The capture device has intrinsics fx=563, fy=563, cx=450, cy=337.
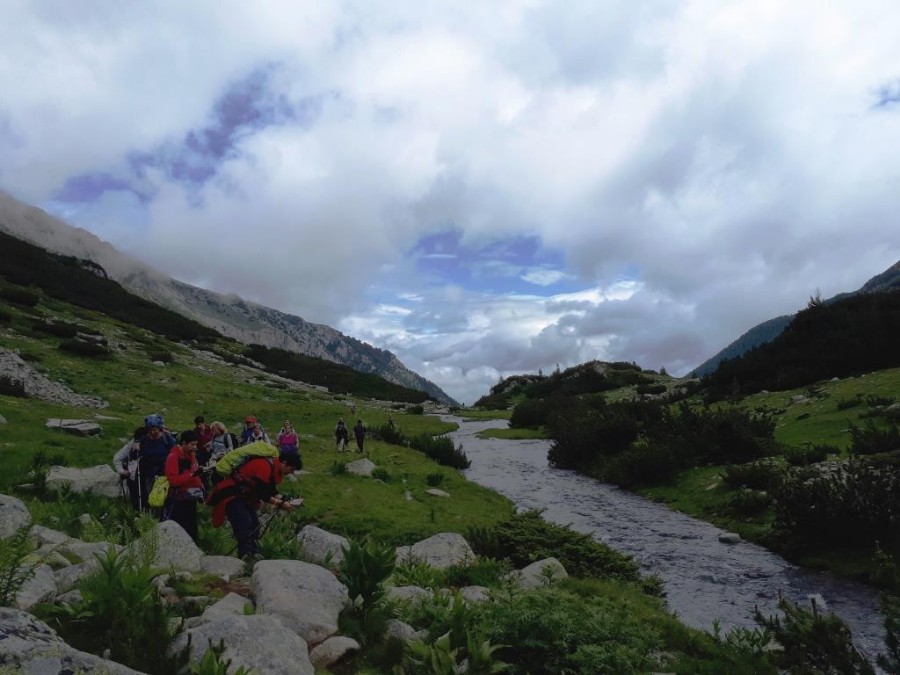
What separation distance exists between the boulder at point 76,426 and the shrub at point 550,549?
46.7 ft

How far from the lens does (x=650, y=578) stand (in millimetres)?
12617

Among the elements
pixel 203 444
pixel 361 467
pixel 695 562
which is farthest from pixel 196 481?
pixel 695 562

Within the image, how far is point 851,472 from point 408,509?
12339mm

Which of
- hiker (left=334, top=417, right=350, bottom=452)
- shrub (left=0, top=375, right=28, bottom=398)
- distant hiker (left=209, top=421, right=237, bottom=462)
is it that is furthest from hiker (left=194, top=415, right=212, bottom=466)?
shrub (left=0, top=375, right=28, bottom=398)

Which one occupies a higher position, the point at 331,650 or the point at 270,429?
the point at 331,650

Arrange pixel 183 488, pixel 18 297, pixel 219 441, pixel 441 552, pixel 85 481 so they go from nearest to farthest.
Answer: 1. pixel 183 488
2. pixel 441 552
3. pixel 85 481
4. pixel 219 441
5. pixel 18 297

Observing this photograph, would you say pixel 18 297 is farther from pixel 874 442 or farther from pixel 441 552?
pixel 874 442

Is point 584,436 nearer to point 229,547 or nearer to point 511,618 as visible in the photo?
point 229,547

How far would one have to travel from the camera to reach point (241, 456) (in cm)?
1042

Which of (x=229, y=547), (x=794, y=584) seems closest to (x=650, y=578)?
(x=794, y=584)

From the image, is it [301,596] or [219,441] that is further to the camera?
[219,441]

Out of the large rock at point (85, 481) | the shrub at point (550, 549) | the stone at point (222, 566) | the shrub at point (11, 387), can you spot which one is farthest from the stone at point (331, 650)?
the shrub at point (11, 387)

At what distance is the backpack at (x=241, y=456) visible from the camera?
10.4 meters

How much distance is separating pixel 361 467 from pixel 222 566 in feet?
42.7
